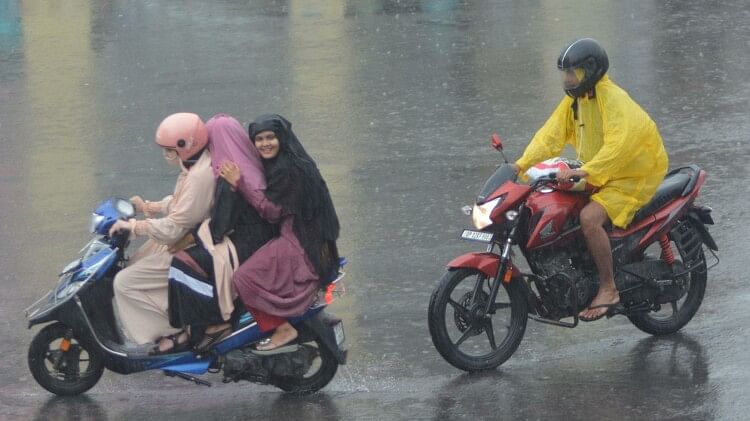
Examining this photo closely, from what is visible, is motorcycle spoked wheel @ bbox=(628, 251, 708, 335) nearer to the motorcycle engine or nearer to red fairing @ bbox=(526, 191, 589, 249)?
red fairing @ bbox=(526, 191, 589, 249)

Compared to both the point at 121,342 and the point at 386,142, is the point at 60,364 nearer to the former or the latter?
the point at 121,342

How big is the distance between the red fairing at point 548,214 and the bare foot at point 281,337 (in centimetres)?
134

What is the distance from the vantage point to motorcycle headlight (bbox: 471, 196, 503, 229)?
642cm

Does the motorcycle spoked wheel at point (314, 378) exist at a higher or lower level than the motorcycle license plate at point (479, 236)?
lower

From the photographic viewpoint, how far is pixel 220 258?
20.2 ft

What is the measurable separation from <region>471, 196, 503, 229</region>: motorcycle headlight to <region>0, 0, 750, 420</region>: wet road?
0.82 meters

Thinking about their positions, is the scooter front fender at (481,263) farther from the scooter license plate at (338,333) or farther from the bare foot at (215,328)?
the bare foot at (215,328)

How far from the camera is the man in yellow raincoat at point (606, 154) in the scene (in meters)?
6.52

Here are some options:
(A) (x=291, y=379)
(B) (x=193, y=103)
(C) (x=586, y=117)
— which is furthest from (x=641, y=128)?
(B) (x=193, y=103)

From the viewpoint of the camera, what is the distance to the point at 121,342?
6.42 metres

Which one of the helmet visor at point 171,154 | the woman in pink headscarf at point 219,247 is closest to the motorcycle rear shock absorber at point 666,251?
the woman in pink headscarf at point 219,247

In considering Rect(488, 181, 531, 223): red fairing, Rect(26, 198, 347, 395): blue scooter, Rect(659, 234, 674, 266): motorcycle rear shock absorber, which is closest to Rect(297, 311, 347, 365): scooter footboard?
Rect(26, 198, 347, 395): blue scooter

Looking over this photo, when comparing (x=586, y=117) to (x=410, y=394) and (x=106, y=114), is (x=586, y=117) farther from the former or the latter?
(x=106, y=114)

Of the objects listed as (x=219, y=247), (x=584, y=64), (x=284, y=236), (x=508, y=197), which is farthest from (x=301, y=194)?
(x=584, y=64)
